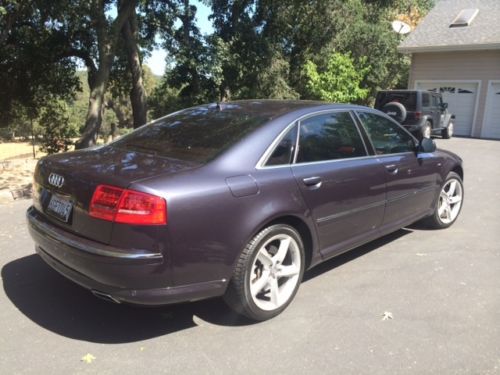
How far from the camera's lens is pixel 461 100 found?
19969 millimetres

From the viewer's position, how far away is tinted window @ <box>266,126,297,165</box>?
11.4 feet

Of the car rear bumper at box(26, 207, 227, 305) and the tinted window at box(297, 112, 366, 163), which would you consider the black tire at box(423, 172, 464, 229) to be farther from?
the car rear bumper at box(26, 207, 227, 305)

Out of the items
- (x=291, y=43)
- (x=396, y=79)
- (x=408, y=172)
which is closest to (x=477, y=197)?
(x=408, y=172)

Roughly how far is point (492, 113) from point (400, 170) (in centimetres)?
1698

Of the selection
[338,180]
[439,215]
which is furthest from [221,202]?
[439,215]

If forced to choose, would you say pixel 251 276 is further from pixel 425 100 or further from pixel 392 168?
pixel 425 100

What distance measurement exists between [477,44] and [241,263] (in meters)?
19.0

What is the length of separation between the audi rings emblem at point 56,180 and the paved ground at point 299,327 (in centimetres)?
96

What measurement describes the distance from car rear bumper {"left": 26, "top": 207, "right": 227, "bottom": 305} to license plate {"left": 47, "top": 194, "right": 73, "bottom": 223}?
0.14m

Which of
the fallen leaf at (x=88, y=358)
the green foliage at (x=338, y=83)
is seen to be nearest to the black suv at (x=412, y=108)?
the green foliage at (x=338, y=83)

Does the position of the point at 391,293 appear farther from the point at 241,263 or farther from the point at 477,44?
the point at 477,44

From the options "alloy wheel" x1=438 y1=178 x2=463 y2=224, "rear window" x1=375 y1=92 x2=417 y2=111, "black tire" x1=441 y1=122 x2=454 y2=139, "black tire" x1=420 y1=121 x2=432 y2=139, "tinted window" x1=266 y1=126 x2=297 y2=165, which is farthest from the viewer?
"black tire" x1=441 y1=122 x2=454 y2=139

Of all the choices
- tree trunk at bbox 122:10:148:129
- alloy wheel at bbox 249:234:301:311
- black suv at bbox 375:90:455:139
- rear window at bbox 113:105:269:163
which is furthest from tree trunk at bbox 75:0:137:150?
alloy wheel at bbox 249:234:301:311

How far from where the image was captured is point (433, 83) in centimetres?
2056
